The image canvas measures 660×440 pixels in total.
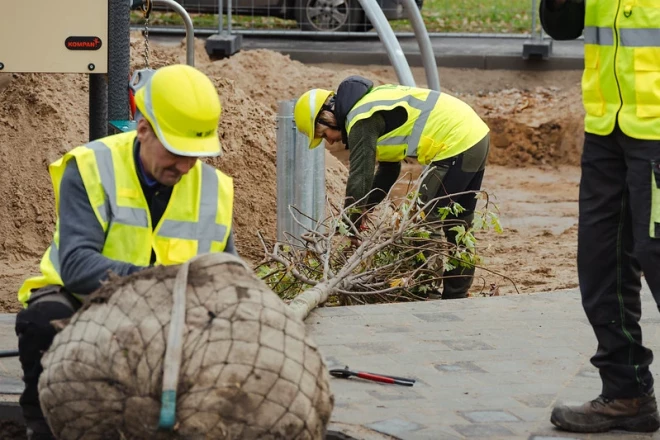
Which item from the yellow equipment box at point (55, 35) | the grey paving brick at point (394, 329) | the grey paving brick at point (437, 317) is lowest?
the grey paving brick at point (437, 317)

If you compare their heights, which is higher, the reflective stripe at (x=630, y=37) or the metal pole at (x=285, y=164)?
the reflective stripe at (x=630, y=37)

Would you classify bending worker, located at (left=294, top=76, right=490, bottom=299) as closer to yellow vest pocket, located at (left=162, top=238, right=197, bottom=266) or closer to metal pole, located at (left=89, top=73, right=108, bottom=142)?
metal pole, located at (left=89, top=73, right=108, bottom=142)

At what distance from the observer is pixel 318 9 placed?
16.6m

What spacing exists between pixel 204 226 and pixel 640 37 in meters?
1.68

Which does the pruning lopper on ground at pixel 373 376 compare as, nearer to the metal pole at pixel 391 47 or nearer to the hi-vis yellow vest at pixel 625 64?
the hi-vis yellow vest at pixel 625 64

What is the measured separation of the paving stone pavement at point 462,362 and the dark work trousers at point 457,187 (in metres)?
0.80

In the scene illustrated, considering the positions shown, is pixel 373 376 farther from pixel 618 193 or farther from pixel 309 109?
pixel 309 109

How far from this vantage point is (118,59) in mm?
6211

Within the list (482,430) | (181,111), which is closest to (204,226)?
(181,111)

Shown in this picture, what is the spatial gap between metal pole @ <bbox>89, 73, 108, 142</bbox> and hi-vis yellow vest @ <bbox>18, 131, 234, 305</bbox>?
2196 mm

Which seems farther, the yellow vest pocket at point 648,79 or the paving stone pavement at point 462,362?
the paving stone pavement at point 462,362

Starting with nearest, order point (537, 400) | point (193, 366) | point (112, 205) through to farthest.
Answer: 1. point (193, 366)
2. point (112, 205)
3. point (537, 400)

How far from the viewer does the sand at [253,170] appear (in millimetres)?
8812

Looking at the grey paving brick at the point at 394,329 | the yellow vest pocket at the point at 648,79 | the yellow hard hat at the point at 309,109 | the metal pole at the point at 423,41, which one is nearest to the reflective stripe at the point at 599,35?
the yellow vest pocket at the point at 648,79
